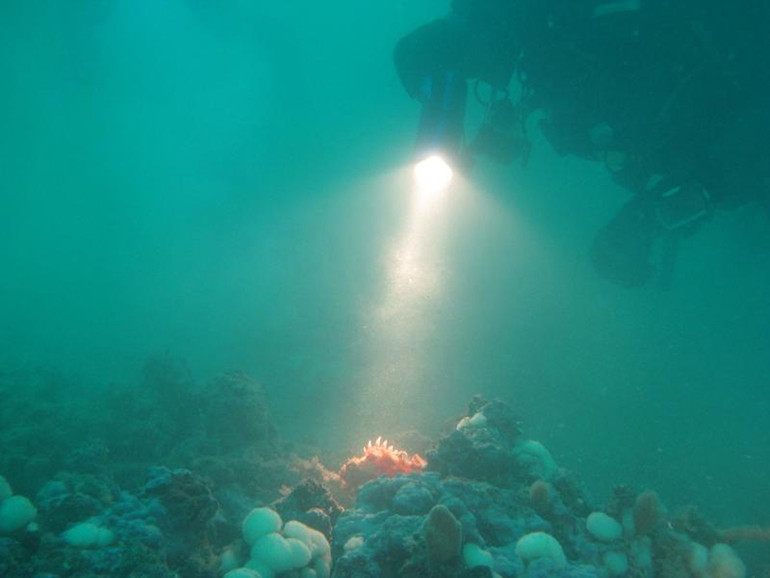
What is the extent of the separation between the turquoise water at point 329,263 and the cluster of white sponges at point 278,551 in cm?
532

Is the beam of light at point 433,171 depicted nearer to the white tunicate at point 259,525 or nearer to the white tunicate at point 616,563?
the white tunicate at point 259,525

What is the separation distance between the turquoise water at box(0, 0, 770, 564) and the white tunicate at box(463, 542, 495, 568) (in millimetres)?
6894

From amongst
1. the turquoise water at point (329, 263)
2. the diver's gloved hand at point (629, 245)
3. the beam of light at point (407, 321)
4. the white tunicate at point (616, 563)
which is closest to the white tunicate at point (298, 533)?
the white tunicate at point (616, 563)

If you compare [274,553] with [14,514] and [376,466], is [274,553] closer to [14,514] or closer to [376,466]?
[14,514]

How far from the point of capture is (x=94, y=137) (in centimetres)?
7400

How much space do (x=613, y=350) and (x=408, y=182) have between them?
3986 cm

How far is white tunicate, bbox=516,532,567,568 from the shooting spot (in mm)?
3619

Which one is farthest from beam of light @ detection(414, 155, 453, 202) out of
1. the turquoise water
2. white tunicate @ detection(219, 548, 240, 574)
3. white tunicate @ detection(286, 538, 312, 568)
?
the turquoise water

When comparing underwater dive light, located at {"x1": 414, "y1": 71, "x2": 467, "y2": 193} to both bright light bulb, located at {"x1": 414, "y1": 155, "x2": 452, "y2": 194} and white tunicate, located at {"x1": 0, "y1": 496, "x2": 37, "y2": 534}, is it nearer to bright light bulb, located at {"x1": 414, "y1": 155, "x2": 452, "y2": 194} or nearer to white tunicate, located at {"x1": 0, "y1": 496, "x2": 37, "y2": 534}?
bright light bulb, located at {"x1": 414, "y1": 155, "x2": 452, "y2": 194}

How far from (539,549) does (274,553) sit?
2.18m

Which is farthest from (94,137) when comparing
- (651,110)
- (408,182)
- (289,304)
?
(651,110)

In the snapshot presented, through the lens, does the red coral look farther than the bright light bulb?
No

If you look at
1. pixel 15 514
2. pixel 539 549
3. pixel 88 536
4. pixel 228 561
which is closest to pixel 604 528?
pixel 539 549

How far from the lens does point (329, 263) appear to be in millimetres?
40062
